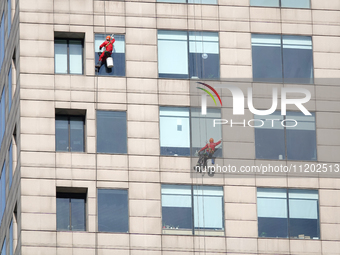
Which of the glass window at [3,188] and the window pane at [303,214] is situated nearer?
the window pane at [303,214]

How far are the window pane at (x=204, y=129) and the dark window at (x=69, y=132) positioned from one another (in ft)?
18.7

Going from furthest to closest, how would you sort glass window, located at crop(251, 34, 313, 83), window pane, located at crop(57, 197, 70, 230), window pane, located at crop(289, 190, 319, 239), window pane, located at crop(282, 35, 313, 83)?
window pane, located at crop(282, 35, 313, 83) < glass window, located at crop(251, 34, 313, 83) < window pane, located at crop(289, 190, 319, 239) < window pane, located at crop(57, 197, 70, 230)

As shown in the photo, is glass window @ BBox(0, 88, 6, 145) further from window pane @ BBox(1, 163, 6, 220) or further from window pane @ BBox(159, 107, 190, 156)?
window pane @ BBox(159, 107, 190, 156)

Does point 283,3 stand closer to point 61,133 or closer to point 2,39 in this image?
point 61,133

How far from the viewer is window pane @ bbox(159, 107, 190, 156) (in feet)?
204

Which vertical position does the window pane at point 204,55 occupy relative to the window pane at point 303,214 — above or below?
above

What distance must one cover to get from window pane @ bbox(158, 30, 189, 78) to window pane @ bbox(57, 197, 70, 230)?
8361 mm

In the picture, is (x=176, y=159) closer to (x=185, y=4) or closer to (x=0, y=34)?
(x=185, y=4)

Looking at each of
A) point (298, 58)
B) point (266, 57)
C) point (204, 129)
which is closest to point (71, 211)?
point (204, 129)

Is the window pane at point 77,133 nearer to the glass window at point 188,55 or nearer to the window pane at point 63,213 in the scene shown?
the window pane at point 63,213

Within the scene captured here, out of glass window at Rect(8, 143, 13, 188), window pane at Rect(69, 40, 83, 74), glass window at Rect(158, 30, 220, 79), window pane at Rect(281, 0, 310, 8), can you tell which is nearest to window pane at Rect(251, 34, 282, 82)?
window pane at Rect(281, 0, 310, 8)

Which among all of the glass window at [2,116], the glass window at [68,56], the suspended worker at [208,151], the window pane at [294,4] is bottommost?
the suspended worker at [208,151]

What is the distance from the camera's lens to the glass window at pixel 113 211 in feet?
198

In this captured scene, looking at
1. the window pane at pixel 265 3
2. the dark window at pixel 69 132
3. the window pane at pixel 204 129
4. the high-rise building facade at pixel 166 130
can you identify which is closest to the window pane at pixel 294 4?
the high-rise building facade at pixel 166 130
